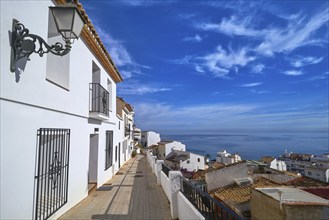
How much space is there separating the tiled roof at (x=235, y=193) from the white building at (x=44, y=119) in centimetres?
628

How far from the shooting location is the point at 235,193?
10750 mm

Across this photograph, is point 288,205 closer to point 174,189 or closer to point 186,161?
point 174,189

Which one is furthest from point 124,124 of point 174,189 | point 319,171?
point 319,171

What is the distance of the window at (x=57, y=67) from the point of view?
5.61 meters

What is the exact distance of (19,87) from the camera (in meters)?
3.73

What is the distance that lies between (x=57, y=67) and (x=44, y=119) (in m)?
1.91

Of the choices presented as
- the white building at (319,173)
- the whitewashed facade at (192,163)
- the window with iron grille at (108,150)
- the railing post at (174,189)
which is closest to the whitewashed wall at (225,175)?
the window with iron grille at (108,150)

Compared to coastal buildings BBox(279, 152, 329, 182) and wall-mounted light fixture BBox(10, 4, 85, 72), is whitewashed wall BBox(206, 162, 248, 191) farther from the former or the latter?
coastal buildings BBox(279, 152, 329, 182)

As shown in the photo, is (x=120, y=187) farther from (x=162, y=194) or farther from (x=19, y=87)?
(x=19, y=87)

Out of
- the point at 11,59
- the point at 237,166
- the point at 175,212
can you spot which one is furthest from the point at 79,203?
the point at 237,166

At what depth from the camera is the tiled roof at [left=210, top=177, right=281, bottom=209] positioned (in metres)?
9.77

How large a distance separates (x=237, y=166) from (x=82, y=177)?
884 centimetres

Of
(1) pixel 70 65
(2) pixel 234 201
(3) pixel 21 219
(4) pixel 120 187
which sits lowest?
(2) pixel 234 201

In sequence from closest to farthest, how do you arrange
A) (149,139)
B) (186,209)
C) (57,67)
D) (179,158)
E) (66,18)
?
(66,18), (186,209), (57,67), (179,158), (149,139)
